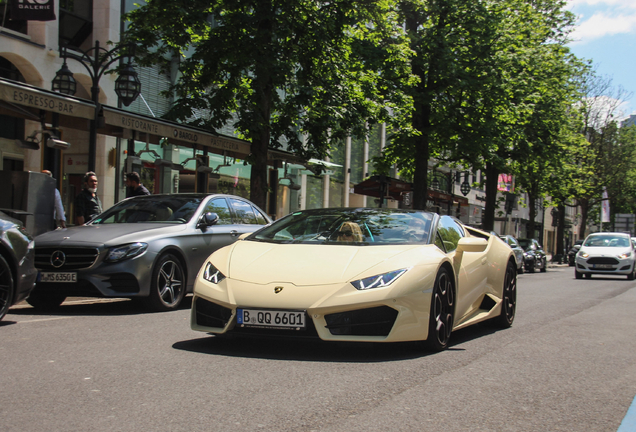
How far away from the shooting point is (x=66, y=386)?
468 cm

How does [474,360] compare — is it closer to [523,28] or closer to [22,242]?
[22,242]

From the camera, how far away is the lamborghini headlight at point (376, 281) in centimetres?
577

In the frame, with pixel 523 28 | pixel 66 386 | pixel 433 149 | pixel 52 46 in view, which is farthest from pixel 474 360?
pixel 523 28

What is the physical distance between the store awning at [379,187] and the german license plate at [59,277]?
56.7 ft

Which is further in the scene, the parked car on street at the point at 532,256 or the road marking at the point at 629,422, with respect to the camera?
the parked car on street at the point at 532,256

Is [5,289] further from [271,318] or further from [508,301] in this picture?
[508,301]

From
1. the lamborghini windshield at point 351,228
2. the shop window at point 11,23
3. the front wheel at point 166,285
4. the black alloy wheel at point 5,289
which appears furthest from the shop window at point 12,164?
the lamborghini windshield at point 351,228

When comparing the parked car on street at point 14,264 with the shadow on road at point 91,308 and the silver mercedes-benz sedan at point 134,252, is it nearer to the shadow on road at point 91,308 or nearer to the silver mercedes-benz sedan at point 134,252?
the silver mercedes-benz sedan at point 134,252

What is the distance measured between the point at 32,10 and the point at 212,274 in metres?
14.2

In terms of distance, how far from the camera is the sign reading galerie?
1791cm

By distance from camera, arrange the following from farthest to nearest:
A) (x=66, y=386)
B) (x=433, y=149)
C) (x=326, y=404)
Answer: (x=433, y=149) → (x=66, y=386) → (x=326, y=404)

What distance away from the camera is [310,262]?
6.16 m

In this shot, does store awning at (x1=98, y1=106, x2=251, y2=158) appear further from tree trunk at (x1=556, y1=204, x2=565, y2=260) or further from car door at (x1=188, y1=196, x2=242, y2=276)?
tree trunk at (x1=556, y1=204, x2=565, y2=260)

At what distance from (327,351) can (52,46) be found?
1907 centimetres
